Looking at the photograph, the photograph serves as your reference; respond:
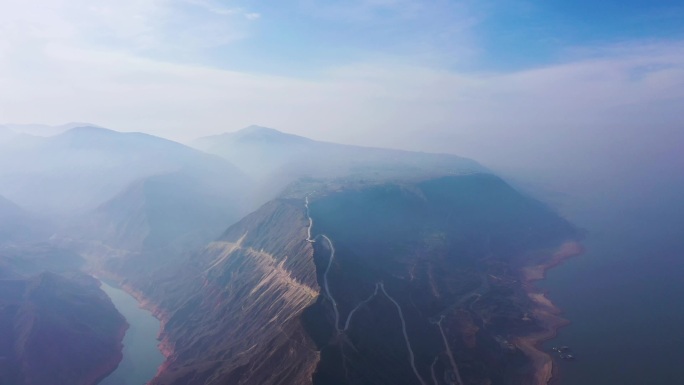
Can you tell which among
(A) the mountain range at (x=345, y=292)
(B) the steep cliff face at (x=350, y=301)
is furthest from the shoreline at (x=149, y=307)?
(B) the steep cliff face at (x=350, y=301)

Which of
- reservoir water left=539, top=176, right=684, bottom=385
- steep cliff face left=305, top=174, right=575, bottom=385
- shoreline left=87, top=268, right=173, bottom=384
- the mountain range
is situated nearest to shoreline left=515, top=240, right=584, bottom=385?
the mountain range

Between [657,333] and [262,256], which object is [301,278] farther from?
[657,333]

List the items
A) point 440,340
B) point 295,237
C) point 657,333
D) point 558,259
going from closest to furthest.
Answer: point 440,340
point 657,333
point 295,237
point 558,259

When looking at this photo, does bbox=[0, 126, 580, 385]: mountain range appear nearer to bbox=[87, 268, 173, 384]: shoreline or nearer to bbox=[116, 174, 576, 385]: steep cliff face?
bbox=[116, 174, 576, 385]: steep cliff face

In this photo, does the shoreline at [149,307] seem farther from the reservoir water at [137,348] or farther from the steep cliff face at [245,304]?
the reservoir water at [137,348]

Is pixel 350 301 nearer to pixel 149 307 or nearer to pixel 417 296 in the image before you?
pixel 417 296

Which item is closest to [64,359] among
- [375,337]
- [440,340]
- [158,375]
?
[158,375]
